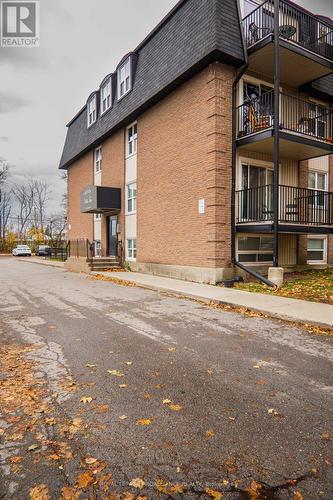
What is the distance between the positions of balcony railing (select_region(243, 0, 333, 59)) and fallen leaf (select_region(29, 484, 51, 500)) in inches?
544

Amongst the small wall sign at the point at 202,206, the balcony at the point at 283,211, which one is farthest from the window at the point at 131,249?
the balcony at the point at 283,211

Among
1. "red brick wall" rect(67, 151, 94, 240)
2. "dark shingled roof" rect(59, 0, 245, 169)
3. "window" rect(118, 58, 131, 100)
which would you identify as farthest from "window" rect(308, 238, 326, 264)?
"red brick wall" rect(67, 151, 94, 240)

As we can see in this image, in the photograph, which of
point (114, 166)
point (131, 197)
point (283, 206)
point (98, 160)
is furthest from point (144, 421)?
point (98, 160)

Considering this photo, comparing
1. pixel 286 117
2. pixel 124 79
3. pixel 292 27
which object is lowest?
pixel 286 117

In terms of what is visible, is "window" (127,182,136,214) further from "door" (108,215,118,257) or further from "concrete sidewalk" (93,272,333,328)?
"concrete sidewalk" (93,272,333,328)

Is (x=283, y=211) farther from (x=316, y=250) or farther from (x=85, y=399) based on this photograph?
(x=85, y=399)

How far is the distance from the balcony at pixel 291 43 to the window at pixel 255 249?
267 inches

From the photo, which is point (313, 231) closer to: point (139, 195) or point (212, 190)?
point (212, 190)

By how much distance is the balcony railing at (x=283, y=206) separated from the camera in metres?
12.6

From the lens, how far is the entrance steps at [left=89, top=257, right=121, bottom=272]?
691 inches

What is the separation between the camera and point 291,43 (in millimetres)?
11461

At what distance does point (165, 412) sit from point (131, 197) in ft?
52.4

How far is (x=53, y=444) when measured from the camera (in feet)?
8.39

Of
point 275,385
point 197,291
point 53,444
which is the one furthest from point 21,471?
point 197,291
